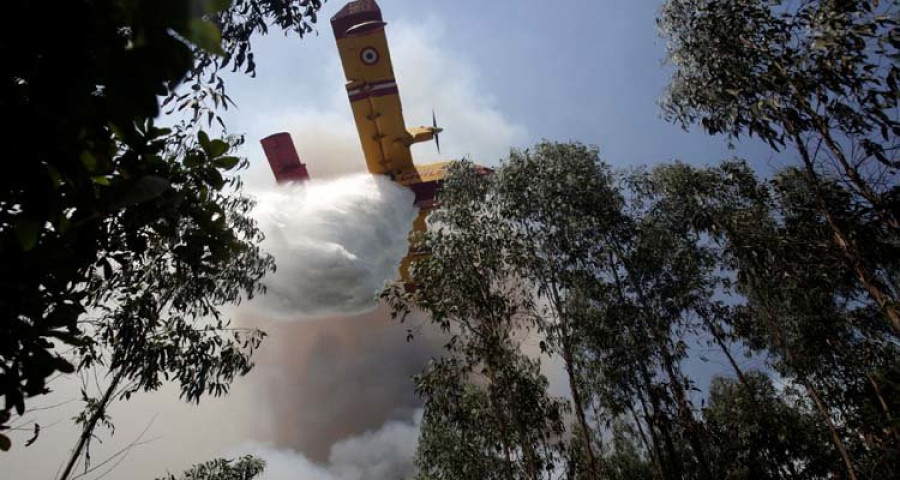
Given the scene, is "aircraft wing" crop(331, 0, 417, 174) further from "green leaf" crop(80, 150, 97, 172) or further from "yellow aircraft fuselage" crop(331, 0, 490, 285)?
"green leaf" crop(80, 150, 97, 172)

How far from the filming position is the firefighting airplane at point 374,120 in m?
15.2

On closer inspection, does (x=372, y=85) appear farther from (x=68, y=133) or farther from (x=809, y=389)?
(x=68, y=133)

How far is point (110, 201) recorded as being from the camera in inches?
41.6

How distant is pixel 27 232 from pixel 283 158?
19358mm

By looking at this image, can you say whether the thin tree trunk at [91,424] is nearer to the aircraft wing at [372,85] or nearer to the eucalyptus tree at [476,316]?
the eucalyptus tree at [476,316]

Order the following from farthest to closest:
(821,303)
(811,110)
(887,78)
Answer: (821,303), (811,110), (887,78)

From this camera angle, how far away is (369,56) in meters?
15.9

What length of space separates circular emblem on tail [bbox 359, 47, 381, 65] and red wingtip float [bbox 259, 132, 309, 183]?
5.12 m

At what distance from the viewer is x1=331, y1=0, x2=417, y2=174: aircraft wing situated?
15.2 meters

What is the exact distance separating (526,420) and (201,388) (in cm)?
573

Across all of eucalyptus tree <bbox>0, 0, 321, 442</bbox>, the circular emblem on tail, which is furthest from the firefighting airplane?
eucalyptus tree <bbox>0, 0, 321, 442</bbox>

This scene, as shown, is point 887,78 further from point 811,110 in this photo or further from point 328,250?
point 328,250

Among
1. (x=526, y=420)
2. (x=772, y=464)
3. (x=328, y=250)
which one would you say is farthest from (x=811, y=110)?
(x=328, y=250)

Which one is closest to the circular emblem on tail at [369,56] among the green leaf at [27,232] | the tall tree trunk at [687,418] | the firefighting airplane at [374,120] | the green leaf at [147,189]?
the firefighting airplane at [374,120]
